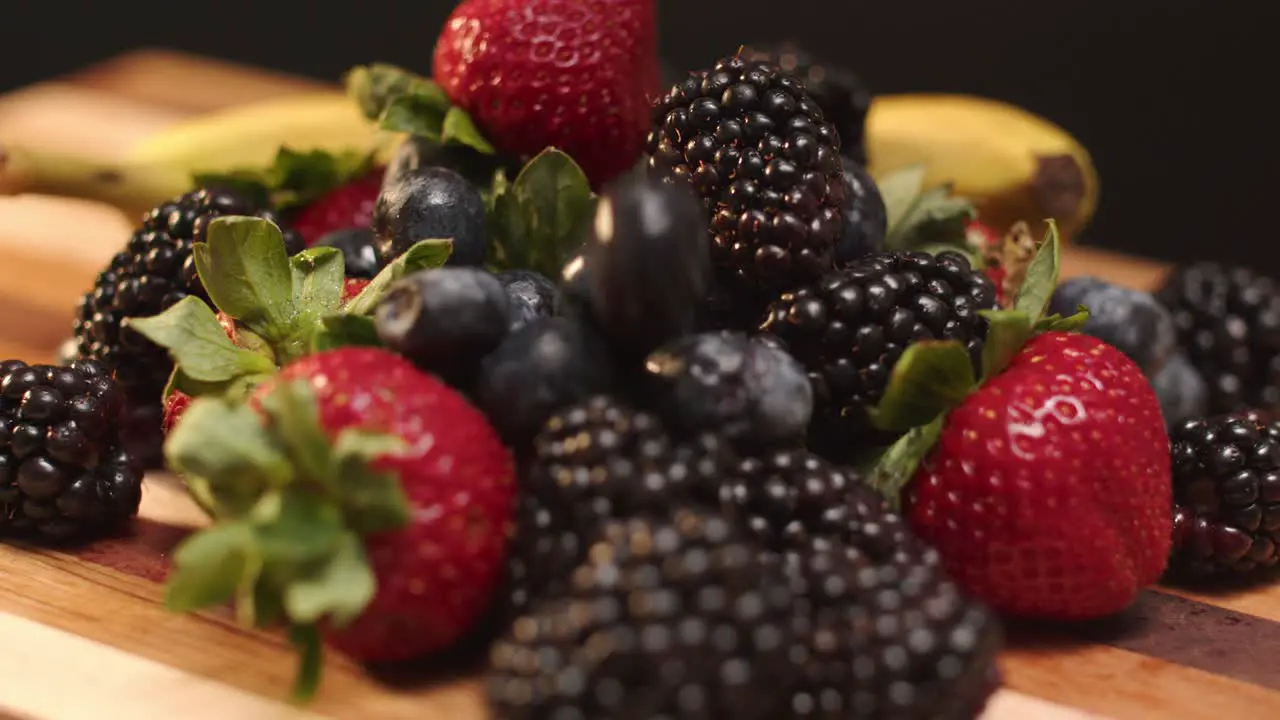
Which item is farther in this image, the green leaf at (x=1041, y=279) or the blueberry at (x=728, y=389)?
the green leaf at (x=1041, y=279)

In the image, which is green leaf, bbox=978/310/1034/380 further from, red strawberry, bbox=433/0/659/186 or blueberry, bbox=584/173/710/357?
red strawberry, bbox=433/0/659/186

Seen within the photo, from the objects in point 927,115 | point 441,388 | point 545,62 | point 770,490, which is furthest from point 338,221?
point 927,115

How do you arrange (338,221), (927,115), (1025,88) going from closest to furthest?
1. (338,221)
2. (927,115)
3. (1025,88)

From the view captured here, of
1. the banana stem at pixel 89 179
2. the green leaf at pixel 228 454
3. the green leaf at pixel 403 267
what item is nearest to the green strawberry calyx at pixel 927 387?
the green leaf at pixel 403 267

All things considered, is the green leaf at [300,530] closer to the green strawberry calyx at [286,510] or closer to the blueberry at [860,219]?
the green strawberry calyx at [286,510]

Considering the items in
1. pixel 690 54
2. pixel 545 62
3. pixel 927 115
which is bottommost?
pixel 690 54

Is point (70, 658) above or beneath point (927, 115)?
beneath

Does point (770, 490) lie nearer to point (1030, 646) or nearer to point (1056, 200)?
point (1030, 646)

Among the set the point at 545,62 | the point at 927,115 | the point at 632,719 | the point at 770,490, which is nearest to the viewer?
the point at 632,719
